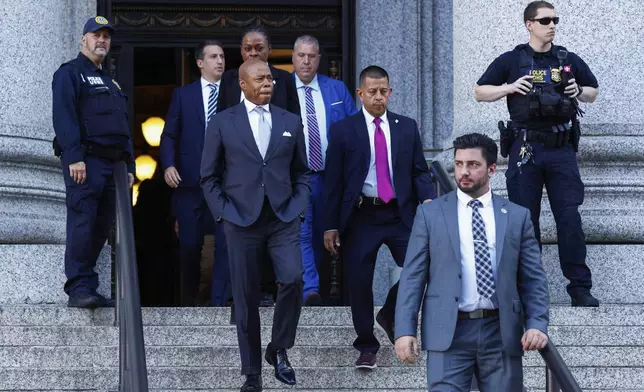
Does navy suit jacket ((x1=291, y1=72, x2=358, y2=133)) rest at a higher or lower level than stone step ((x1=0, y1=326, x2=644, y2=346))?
higher

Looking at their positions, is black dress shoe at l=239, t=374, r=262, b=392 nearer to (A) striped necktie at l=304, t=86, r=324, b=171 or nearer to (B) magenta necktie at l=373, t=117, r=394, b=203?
(B) magenta necktie at l=373, t=117, r=394, b=203

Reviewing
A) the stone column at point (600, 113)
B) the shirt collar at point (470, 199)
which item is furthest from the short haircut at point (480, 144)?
the stone column at point (600, 113)

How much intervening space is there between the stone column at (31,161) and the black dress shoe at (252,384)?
262cm

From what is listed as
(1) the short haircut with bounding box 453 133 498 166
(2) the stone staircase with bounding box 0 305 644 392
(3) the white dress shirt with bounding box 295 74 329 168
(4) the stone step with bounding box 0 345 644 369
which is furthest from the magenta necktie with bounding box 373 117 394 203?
(1) the short haircut with bounding box 453 133 498 166

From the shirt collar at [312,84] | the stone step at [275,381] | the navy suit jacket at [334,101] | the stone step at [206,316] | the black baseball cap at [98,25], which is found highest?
the black baseball cap at [98,25]

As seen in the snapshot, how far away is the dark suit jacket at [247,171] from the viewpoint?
9289 mm

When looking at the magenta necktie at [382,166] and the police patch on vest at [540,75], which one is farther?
the police patch on vest at [540,75]

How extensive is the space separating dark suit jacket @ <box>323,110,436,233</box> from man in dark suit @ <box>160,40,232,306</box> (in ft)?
5.05

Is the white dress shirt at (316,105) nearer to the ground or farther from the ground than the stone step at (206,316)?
farther from the ground

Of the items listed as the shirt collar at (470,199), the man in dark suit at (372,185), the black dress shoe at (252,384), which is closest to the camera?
the shirt collar at (470,199)

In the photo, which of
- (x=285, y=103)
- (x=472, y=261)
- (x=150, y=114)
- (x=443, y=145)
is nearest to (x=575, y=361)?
(x=472, y=261)

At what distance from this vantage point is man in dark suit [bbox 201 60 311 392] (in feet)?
30.0

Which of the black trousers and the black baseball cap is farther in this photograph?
the black baseball cap

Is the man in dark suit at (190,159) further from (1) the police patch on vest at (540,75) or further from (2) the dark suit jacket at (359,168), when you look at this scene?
(1) the police patch on vest at (540,75)
